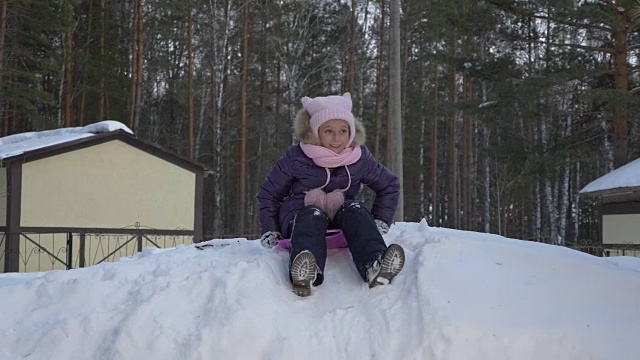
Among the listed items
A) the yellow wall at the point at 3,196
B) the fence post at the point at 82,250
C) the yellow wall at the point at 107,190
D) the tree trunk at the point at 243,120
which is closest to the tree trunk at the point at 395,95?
the yellow wall at the point at 107,190

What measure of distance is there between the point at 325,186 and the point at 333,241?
0.37 m

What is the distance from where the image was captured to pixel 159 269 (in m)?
3.79

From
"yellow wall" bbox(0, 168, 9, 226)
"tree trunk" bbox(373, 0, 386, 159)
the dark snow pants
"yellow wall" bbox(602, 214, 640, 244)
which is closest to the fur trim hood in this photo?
the dark snow pants

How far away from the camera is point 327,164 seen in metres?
3.73

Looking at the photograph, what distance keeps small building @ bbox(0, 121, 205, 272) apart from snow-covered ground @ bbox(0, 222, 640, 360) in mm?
7997

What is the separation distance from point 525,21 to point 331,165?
1422cm

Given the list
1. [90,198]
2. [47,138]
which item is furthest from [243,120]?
[90,198]

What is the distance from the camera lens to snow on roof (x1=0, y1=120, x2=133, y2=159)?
11164mm

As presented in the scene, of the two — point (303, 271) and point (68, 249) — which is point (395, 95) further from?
point (303, 271)

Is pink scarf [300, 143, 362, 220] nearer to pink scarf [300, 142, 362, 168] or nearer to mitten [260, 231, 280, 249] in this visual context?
pink scarf [300, 142, 362, 168]

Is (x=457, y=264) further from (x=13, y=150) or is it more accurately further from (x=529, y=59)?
(x=529, y=59)

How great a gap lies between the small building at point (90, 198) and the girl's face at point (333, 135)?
887 centimetres

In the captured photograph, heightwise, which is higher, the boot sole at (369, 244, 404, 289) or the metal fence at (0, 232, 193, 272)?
the boot sole at (369, 244, 404, 289)

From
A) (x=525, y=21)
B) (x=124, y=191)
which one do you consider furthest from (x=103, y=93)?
(x=525, y=21)
